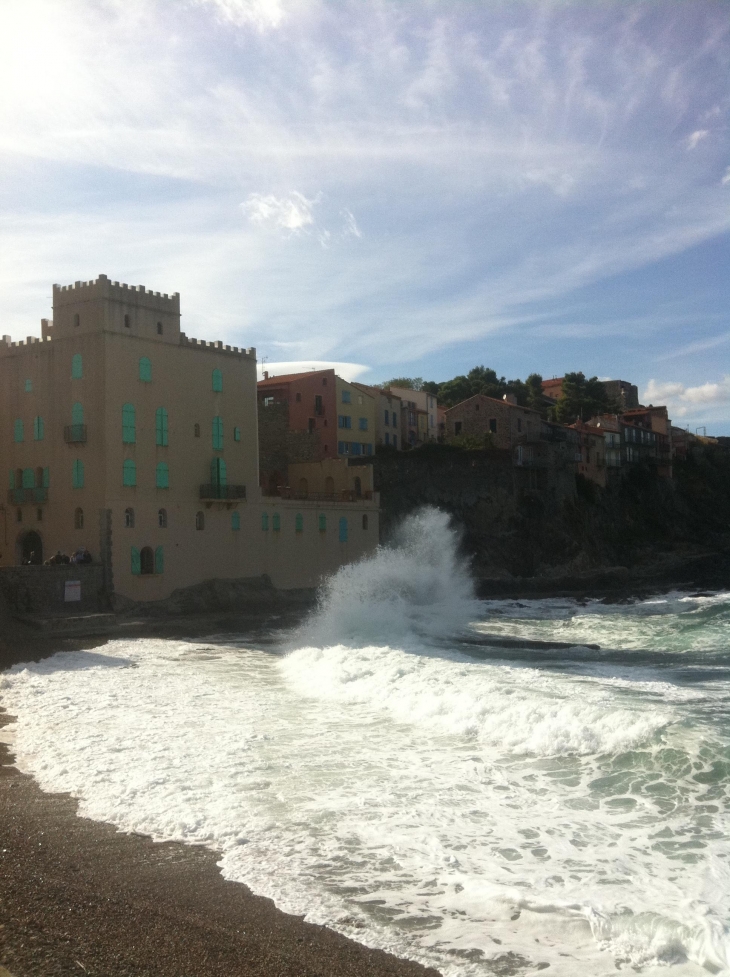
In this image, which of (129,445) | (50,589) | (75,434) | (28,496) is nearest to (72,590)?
(50,589)

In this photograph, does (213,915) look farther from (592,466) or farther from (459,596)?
(592,466)

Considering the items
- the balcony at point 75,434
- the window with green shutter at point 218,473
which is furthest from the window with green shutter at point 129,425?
the window with green shutter at point 218,473

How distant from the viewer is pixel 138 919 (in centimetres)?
578

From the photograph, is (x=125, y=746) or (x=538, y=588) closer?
(x=125, y=746)

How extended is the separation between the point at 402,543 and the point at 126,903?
41.9 m

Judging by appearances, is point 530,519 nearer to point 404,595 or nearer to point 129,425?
point 404,595

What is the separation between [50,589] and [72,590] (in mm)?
746

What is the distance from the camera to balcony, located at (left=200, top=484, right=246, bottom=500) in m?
33.2

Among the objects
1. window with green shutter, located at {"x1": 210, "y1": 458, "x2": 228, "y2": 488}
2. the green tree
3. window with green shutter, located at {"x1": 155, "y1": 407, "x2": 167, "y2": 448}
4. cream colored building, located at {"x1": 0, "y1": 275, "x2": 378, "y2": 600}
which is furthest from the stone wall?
the green tree

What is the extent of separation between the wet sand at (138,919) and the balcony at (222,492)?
25.9 meters

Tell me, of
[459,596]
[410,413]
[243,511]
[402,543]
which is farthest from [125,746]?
[410,413]

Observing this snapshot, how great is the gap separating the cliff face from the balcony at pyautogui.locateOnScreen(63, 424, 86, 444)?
21.4 metres

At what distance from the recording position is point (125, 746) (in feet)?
34.2

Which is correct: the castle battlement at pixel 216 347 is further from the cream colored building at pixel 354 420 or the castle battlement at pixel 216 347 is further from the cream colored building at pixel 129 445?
the cream colored building at pixel 354 420
